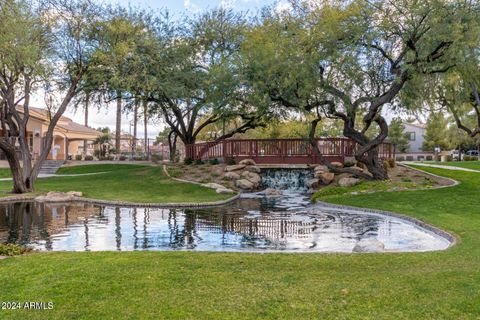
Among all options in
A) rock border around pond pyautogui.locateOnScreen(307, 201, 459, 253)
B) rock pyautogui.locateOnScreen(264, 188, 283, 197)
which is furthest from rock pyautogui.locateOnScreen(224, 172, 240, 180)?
rock border around pond pyautogui.locateOnScreen(307, 201, 459, 253)

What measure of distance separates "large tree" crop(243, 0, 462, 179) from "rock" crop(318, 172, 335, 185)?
84.3 inches

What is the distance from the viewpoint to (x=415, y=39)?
48.3 feet

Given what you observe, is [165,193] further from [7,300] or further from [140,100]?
[7,300]

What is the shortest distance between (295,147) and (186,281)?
1780 centimetres

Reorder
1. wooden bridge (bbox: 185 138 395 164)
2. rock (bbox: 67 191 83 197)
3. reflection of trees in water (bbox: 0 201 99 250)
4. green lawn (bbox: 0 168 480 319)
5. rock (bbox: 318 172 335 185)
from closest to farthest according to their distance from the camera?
green lawn (bbox: 0 168 480 319)
reflection of trees in water (bbox: 0 201 99 250)
rock (bbox: 67 191 83 197)
rock (bbox: 318 172 335 185)
wooden bridge (bbox: 185 138 395 164)

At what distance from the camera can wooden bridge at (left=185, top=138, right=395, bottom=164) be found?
72.1 ft

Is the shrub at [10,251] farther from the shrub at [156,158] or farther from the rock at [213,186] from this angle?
the shrub at [156,158]

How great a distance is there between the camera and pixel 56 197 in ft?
52.9

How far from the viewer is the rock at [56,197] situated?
1591cm

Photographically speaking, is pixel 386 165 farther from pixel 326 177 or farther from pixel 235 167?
pixel 235 167

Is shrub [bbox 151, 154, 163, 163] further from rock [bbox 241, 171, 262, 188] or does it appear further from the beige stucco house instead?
rock [bbox 241, 171, 262, 188]

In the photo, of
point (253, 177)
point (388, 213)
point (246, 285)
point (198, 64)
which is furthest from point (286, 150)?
point (246, 285)

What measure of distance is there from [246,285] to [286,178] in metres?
17.0

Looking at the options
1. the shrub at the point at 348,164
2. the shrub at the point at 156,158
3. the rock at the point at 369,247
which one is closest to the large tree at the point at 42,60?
the rock at the point at 369,247
